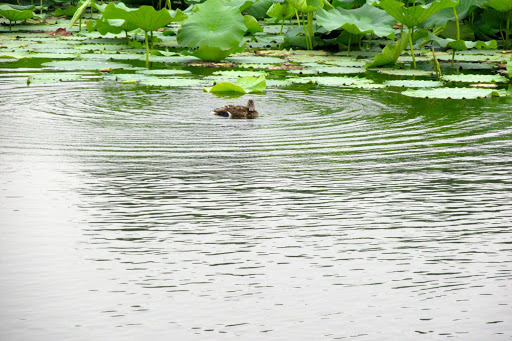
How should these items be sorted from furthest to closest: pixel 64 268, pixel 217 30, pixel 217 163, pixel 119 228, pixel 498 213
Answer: pixel 217 30
pixel 217 163
pixel 498 213
pixel 119 228
pixel 64 268

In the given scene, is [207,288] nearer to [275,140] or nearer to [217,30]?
[275,140]

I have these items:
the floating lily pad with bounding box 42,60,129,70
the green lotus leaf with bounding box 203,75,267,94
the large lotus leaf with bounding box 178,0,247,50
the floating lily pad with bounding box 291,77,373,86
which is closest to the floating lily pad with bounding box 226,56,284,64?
the large lotus leaf with bounding box 178,0,247,50

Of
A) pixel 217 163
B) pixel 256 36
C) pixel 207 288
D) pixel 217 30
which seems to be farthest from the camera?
pixel 256 36

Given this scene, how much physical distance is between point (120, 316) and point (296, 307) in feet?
2.06

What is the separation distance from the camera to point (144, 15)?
10.8m

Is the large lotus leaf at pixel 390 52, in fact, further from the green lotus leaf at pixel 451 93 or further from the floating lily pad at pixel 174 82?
the floating lily pad at pixel 174 82

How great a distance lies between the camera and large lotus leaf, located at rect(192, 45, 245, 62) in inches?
467

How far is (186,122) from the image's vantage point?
7.07 metres

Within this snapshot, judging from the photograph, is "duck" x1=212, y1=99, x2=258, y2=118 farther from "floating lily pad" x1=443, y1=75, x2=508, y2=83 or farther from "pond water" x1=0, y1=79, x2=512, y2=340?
"floating lily pad" x1=443, y1=75, x2=508, y2=83

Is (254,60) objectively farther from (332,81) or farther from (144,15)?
(332,81)

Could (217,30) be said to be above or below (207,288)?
above

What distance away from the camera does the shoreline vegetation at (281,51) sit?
9742 millimetres

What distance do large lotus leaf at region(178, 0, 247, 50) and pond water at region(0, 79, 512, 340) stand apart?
5.10 metres

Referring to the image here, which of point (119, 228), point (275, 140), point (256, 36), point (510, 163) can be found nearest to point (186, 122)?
point (275, 140)
